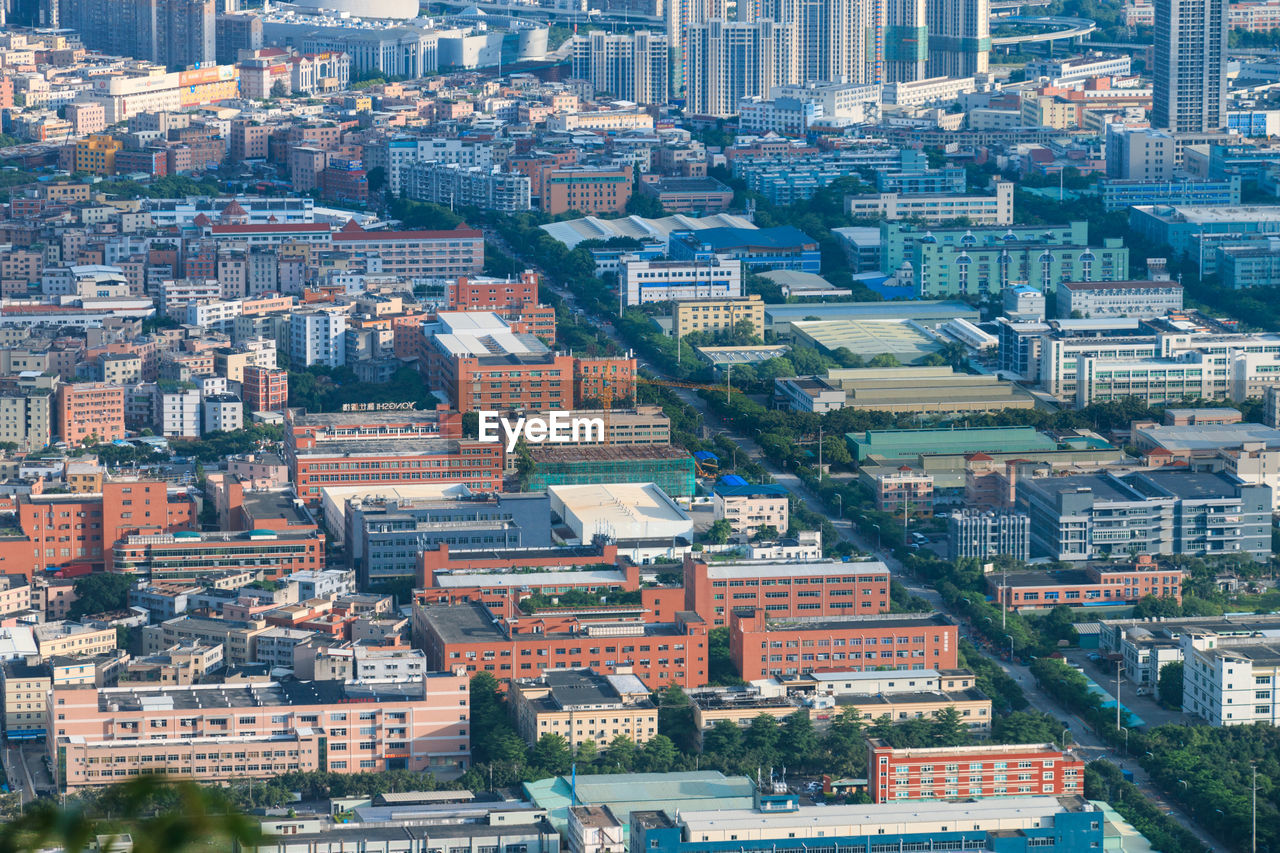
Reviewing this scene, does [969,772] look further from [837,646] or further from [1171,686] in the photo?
[1171,686]

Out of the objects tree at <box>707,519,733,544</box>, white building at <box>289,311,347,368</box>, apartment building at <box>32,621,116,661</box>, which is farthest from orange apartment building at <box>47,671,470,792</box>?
white building at <box>289,311,347,368</box>

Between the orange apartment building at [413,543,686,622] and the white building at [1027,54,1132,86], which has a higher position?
the white building at [1027,54,1132,86]

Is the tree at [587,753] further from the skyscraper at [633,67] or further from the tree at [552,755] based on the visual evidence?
the skyscraper at [633,67]

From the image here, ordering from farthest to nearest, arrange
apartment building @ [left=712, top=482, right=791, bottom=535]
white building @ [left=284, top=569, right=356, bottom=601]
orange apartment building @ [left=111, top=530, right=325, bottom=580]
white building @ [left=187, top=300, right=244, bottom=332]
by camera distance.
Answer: white building @ [left=187, top=300, right=244, bottom=332]
apartment building @ [left=712, top=482, right=791, bottom=535]
orange apartment building @ [left=111, top=530, right=325, bottom=580]
white building @ [left=284, top=569, right=356, bottom=601]

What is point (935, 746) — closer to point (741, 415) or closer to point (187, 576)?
point (187, 576)

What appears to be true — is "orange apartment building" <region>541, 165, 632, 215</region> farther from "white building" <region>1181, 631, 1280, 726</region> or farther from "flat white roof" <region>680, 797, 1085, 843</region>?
"flat white roof" <region>680, 797, 1085, 843</region>

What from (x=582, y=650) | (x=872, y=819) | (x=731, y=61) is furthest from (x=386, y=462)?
(x=731, y=61)

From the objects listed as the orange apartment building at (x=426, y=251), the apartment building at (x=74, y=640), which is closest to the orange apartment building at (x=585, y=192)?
the orange apartment building at (x=426, y=251)
